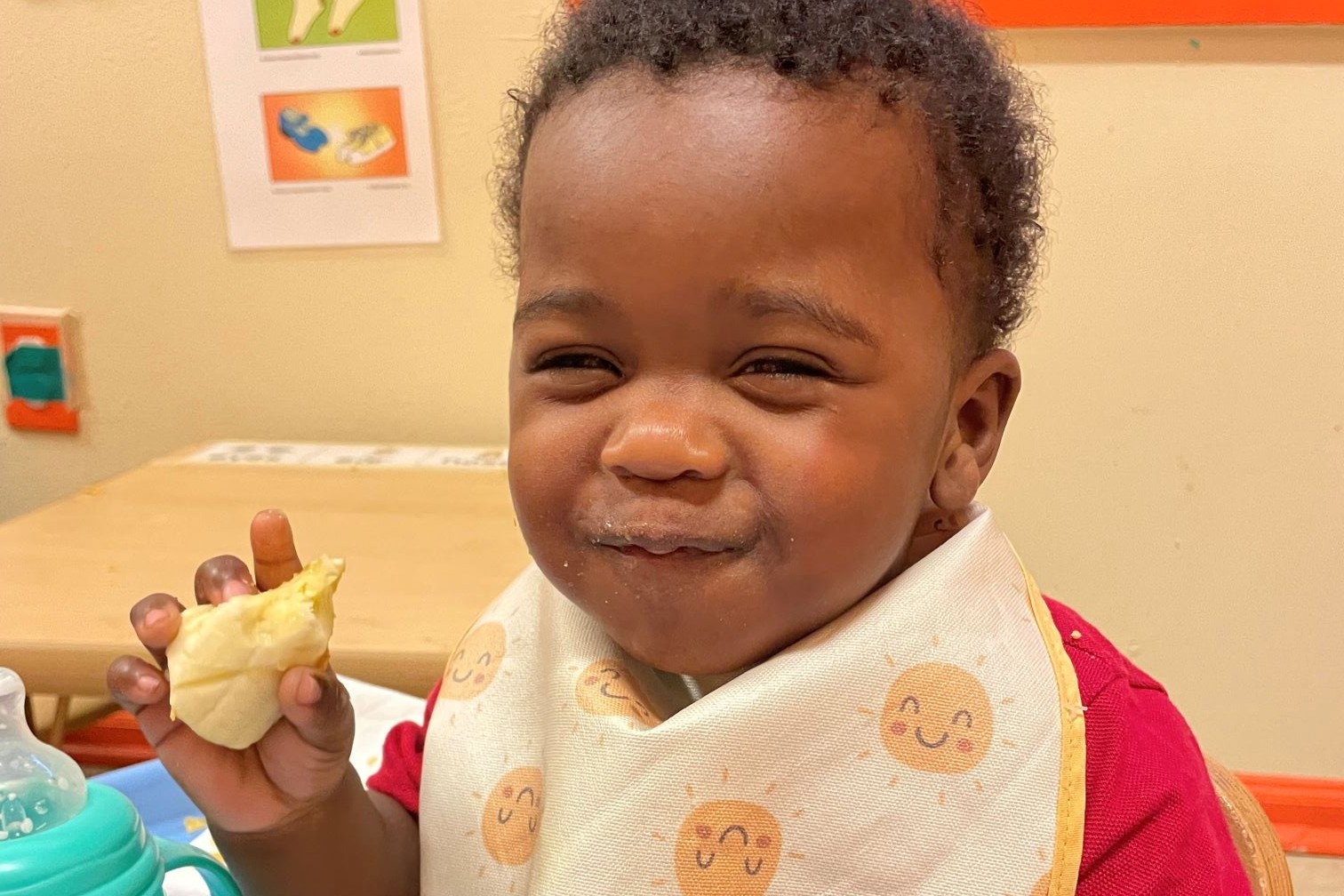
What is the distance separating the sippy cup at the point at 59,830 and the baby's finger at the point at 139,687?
5 cm

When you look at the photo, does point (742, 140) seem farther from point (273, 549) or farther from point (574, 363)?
point (273, 549)

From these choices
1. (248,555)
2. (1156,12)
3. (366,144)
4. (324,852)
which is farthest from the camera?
(366,144)

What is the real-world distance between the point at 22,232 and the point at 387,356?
66 centimetres

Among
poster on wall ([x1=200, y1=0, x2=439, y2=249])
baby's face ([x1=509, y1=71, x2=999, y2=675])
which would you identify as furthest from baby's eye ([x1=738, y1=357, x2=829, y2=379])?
poster on wall ([x1=200, y1=0, x2=439, y2=249])

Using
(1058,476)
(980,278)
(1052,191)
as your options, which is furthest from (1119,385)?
(980,278)

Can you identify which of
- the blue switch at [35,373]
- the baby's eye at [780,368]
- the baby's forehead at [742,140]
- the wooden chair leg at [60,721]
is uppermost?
the baby's forehead at [742,140]

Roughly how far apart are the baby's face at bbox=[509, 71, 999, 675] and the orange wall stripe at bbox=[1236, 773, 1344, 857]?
4.50 feet

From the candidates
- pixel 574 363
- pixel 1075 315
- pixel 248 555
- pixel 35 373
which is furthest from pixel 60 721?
pixel 1075 315

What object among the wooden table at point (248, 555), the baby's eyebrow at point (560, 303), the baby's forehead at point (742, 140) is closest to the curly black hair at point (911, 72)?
the baby's forehead at point (742, 140)

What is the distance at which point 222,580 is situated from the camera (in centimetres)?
60

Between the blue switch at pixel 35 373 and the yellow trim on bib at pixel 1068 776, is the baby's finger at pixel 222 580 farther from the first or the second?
the blue switch at pixel 35 373

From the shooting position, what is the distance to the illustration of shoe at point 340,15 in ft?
5.17

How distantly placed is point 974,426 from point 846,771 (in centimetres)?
24

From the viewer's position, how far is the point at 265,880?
0.69 metres
